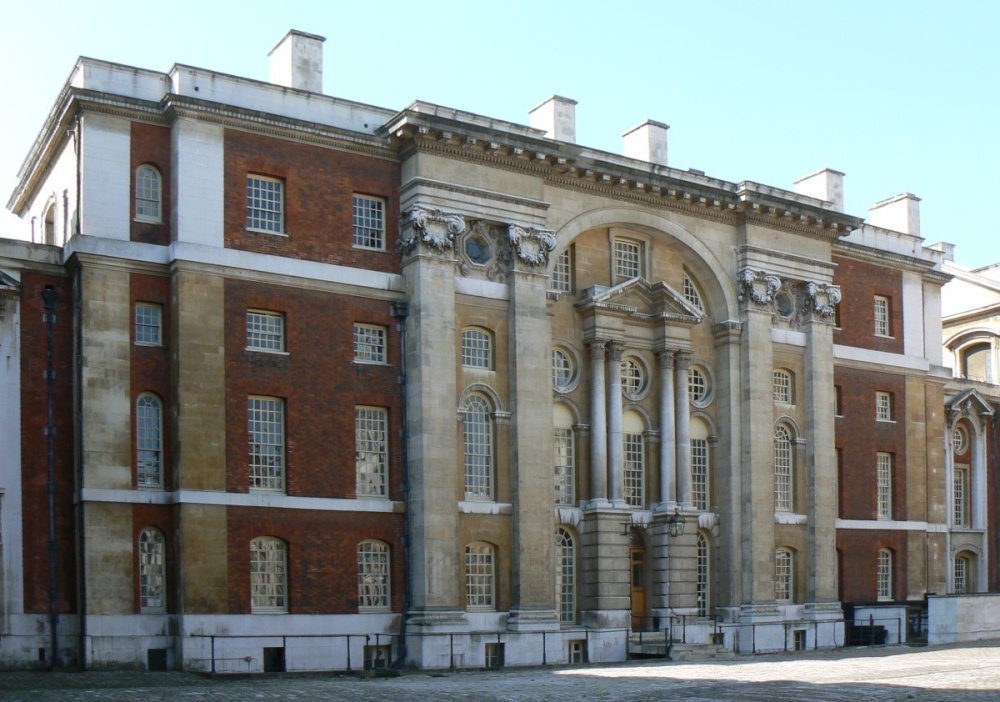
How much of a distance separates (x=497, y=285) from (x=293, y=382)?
22.1 ft

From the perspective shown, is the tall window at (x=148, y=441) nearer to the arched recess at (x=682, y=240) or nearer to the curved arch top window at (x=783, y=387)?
the arched recess at (x=682, y=240)

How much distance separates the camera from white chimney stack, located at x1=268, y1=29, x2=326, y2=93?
3969 centimetres

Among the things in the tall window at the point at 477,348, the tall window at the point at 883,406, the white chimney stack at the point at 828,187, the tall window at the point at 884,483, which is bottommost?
the tall window at the point at 884,483

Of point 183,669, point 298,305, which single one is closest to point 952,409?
point 298,305

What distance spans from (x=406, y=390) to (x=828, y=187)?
1946 centimetres

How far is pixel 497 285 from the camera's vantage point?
134 feet

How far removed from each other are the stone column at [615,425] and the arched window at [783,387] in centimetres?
709

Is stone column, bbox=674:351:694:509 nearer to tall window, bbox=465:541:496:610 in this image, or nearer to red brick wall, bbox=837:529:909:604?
tall window, bbox=465:541:496:610

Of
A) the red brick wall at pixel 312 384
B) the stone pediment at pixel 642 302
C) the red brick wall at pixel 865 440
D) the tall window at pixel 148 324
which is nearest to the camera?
the tall window at pixel 148 324

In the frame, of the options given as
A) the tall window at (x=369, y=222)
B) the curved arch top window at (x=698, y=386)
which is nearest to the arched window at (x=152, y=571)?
the tall window at (x=369, y=222)

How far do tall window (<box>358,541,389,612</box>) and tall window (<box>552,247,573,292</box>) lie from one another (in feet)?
31.7

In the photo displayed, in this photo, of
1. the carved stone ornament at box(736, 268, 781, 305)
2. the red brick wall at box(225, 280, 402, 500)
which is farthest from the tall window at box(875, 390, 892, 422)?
the red brick wall at box(225, 280, 402, 500)

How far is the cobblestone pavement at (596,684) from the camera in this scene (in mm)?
28516

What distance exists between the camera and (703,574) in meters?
Result: 45.4
